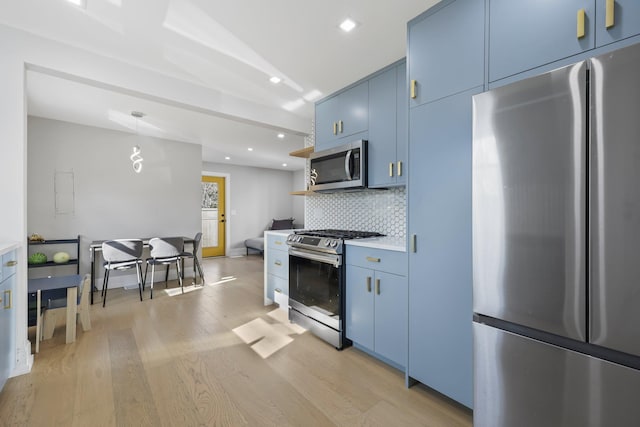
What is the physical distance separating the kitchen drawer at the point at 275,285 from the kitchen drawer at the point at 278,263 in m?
0.05

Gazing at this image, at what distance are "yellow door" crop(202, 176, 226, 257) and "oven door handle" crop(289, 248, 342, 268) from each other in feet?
16.6

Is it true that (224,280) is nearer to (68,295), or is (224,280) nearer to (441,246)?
(68,295)

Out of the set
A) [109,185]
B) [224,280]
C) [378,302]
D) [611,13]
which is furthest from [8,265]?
[611,13]

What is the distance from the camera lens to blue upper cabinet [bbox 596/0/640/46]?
41.9 inches

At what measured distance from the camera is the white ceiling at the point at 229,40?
1.88 metres

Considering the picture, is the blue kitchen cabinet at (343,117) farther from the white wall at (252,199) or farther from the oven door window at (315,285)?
the white wall at (252,199)

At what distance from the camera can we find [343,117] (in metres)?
2.98

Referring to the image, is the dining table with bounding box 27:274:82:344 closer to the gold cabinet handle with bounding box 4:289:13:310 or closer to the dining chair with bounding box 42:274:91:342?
the dining chair with bounding box 42:274:91:342

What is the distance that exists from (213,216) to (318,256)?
5.60m

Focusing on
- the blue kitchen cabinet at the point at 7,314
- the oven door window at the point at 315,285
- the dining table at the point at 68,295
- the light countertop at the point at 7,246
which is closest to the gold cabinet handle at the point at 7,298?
the blue kitchen cabinet at the point at 7,314

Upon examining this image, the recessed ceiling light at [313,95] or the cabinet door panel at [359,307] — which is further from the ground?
the recessed ceiling light at [313,95]

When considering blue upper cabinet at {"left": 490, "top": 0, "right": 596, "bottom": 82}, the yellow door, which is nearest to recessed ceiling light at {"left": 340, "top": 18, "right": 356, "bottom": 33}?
blue upper cabinet at {"left": 490, "top": 0, "right": 596, "bottom": 82}

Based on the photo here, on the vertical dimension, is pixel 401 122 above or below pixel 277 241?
above

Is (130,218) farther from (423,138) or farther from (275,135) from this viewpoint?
(423,138)
